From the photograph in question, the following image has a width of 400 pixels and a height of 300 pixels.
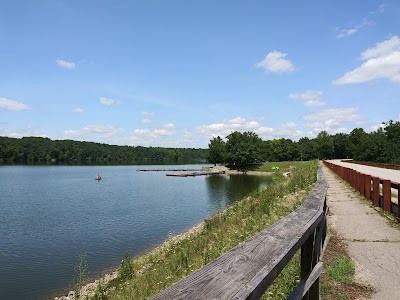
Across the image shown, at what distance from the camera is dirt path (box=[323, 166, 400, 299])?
17.7 feet

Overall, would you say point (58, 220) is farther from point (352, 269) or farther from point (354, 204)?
point (352, 269)

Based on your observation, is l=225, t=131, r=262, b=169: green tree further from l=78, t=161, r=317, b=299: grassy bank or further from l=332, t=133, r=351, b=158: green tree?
l=78, t=161, r=317, b=299: grassy bank

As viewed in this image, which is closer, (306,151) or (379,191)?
(379,191)

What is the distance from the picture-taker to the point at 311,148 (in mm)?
166625

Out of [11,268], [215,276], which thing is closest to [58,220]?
[11,268]

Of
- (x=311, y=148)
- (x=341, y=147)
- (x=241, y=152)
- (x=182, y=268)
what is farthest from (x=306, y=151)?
(x=182, y=268)

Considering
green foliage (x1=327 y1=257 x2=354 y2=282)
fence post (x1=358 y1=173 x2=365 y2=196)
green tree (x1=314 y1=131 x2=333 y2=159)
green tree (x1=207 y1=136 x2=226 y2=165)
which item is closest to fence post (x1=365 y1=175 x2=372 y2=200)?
fence post (x1=358 y1=173 x2=365 y2=196)

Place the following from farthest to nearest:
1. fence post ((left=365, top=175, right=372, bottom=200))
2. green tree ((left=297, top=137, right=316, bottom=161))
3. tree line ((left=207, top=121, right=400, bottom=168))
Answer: green tree ((left=297, top=137, right=316, bottom=161)) < tree line ((left=207, top=121, right=400, bottom=168)) < fence post ((left=365, top=175, right=372, bottom=200))

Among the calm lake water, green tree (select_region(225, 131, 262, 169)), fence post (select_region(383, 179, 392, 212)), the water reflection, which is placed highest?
green tree (select_region(225, 131, 262, 169))

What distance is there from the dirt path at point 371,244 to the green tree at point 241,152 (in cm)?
9680

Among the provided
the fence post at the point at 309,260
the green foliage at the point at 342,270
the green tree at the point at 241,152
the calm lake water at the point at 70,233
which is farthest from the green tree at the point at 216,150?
the fence post at the point at 309,260

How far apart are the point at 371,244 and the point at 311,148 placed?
166 m

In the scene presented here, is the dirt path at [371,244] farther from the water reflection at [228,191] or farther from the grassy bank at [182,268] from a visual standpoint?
the water reflection at [228,191]

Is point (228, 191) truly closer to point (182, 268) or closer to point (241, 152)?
point (182, 268)
